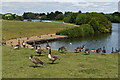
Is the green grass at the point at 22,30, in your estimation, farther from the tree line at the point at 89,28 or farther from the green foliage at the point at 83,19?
the green foliage at the point at 83,19

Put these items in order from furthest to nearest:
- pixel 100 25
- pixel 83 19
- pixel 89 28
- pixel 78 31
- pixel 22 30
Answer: pixel 83 19, pixel 100 25, pixel 89 28, pixel 78 31, pixel 22 30

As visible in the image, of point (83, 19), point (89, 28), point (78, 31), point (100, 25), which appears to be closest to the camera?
point (78, 31)

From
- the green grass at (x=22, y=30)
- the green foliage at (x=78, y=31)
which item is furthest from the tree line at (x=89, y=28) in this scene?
the green grass at (x=22, y=30)

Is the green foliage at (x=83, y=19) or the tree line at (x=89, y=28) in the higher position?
the green foliage at (x=83, y=19)

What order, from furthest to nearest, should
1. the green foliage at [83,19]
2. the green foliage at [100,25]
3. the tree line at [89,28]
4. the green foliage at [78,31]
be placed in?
the green foliage at [83,19] → the green foliage at [100,25] → the tree line at [89,28] → the green foliage at [78,31]

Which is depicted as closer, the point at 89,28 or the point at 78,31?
the point at 78,31

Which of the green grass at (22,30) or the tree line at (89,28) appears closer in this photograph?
the green grass at (22,30)

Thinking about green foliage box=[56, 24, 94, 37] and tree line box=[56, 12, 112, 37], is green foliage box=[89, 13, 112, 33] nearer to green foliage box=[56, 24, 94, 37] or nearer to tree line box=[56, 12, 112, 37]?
tree line box=[56, 12, 112, 37]

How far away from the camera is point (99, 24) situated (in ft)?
442

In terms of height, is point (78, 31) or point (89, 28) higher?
point (89, 28)

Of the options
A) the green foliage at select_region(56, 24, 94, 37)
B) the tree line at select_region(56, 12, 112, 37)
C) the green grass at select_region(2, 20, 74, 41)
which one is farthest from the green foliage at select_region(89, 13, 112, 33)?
the green grass at select_region(2, 20, 74, 41)

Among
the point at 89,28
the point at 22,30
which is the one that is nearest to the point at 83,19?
the point at 89,28

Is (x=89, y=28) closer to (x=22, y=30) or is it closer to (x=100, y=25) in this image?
(x=100, y=25)

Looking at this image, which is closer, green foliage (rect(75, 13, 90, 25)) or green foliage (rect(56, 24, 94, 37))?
green foliage (rect(56, 24, 94, 37))
